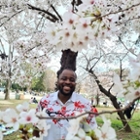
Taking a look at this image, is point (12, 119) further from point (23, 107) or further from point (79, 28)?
point (79, 28)

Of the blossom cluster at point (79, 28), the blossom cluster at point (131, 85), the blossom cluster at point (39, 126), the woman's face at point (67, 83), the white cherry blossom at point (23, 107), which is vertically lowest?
the blossom cluster at point (39, 126)

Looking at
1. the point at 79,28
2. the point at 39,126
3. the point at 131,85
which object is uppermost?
the point at 79,28

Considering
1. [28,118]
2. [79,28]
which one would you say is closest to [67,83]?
[79,28]

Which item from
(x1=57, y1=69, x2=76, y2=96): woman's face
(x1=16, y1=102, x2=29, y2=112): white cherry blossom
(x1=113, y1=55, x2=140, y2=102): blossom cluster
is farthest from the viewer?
(x1=57, y1=69, x2=76, y2=96): woman's face

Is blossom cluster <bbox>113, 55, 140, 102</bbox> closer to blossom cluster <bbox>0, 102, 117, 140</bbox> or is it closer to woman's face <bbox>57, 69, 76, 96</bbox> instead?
blossom cluster <bbox>0, 102, 117, 140</bbox>

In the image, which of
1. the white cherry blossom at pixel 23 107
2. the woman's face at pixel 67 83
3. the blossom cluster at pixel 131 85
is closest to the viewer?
the blossom cluster at pixel 131 85

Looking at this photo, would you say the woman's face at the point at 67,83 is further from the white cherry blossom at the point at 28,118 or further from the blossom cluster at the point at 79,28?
the white cherry blossom at the point at 28,118

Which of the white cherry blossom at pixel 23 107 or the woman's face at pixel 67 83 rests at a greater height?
the woman's face at pixel 67 83

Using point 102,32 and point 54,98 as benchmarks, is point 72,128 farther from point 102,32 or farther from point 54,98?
A: point 54,98

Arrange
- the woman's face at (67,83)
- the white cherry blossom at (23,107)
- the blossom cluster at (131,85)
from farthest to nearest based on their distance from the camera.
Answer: the woman's face at (67,83), the white cherry blossom at (23,107), the blossom cluster at (131,85)

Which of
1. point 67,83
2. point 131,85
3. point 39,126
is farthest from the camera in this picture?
point 67,83

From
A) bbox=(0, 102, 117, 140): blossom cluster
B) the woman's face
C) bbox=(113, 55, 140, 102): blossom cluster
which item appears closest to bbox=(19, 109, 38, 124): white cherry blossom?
bbox=(0, 102, 117, 140): blossom cluster

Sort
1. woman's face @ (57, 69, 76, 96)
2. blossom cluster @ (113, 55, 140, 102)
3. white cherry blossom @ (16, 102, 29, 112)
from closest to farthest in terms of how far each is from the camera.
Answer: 1. blossom cluster @ (113, 55, 140, 102)
2. white cherry blossom @ (16, 102, 29, 112)
3. woman's face @ (57, 69, 76, 96)

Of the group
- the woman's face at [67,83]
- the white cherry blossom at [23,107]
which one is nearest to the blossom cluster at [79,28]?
the white cherry blossom at [23,107]
